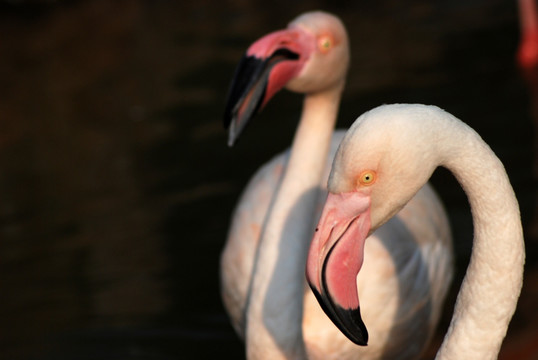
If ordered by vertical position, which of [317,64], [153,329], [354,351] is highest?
[317,64]

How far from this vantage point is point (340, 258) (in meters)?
2.70

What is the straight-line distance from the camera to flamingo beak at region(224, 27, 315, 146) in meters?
3.86

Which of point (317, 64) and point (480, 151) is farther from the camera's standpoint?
point (317, 64)

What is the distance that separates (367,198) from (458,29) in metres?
7.63

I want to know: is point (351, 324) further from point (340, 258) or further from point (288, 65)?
point (288, 65)

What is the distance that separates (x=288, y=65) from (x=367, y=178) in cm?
150

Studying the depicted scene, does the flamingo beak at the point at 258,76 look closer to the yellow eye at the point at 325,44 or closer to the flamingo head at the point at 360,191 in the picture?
the yellow eye at the point at 325,44

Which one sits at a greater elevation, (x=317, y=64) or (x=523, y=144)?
(x=317, y=64)

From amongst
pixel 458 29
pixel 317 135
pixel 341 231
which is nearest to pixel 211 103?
pixel 458 29

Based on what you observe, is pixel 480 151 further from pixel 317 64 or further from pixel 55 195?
pixel 55 195

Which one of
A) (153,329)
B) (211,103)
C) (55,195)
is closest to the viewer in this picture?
(153,329)

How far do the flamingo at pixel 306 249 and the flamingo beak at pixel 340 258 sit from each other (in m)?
1.20

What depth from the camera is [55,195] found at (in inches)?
296

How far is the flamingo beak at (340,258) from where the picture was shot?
268 cm
